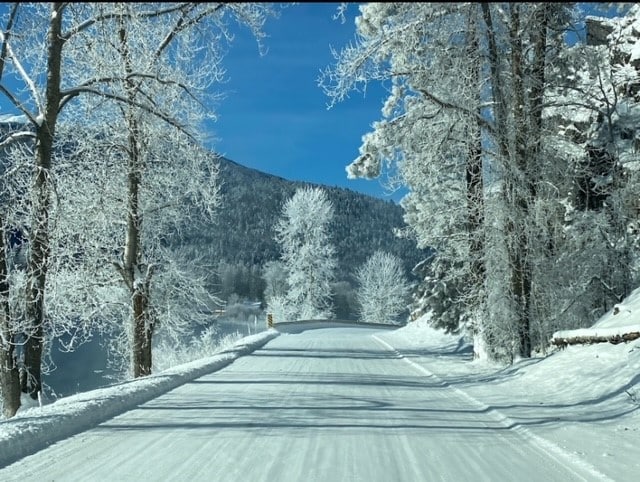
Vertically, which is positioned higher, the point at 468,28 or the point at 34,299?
the point at 468,28

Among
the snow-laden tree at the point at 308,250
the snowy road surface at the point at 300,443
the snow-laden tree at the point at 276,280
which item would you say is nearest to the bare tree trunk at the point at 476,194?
the snowy road surface at the point at 300,443

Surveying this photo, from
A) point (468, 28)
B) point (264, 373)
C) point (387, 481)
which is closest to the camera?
point (387, 481)

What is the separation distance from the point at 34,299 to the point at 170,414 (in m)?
3.74

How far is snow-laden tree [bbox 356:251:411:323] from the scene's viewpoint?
81688mm

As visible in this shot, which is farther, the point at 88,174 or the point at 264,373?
the point at 264,373

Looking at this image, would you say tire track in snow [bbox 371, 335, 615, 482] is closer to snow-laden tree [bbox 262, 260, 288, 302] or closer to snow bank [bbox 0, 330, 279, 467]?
snow bank [bbox 0, 330, 279, 467]

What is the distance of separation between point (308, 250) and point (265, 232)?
9844 centimetres

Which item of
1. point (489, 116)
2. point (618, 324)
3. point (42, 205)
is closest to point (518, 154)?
point (489, 116)

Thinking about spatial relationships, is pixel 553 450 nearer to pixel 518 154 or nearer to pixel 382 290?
pixel 518 154

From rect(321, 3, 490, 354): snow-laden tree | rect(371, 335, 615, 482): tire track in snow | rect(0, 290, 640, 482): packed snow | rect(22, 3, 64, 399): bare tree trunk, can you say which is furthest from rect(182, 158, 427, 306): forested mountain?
rect(371, 335, 615, 482): tire track in snow

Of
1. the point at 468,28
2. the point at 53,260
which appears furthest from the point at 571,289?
the point at 53,260

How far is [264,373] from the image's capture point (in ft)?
50.2

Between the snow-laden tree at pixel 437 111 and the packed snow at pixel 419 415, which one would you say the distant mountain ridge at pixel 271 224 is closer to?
the snow-laden tree at pixel 437 111

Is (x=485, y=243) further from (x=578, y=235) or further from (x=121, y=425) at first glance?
(x=121, y=425)
